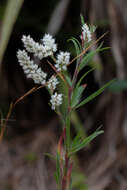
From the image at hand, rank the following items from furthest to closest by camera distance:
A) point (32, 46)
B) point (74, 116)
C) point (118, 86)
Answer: point (74, 116) → point (118, 86) → point (32, 46)

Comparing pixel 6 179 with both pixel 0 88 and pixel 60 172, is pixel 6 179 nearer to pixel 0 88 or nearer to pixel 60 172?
pixel 0 88

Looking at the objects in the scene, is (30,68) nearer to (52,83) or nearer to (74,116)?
(52,83)

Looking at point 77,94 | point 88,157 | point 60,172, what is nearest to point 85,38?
point 77,94

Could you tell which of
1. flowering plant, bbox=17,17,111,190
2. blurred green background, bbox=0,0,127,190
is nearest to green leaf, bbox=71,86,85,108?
flowering plant, bbox=17,17,111,190

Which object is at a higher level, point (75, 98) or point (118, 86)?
point (118, 86)

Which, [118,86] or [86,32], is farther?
[118,86]

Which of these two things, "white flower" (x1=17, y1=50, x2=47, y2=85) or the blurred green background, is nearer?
"white flower" (x1=17, y1=50, x2=47, y2=85)

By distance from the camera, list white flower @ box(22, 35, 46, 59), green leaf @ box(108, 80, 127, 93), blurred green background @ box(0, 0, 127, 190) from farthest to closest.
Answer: blurred green background @ box(0, 0, 127, 190) < green leaf @ box(108, 80, 127, 93) < white flower @ box(22, 35, 46, 59)

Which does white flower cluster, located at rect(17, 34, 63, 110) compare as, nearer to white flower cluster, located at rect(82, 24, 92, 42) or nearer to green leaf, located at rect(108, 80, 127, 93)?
white flower cluster, located at rect(82, 24, 92, 42)

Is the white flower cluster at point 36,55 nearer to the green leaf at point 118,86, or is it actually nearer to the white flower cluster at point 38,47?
the white flower cluster at point 38,47

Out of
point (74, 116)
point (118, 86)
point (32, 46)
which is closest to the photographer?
point (32, 46)

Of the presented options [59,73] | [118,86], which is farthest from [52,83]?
[118,86]
